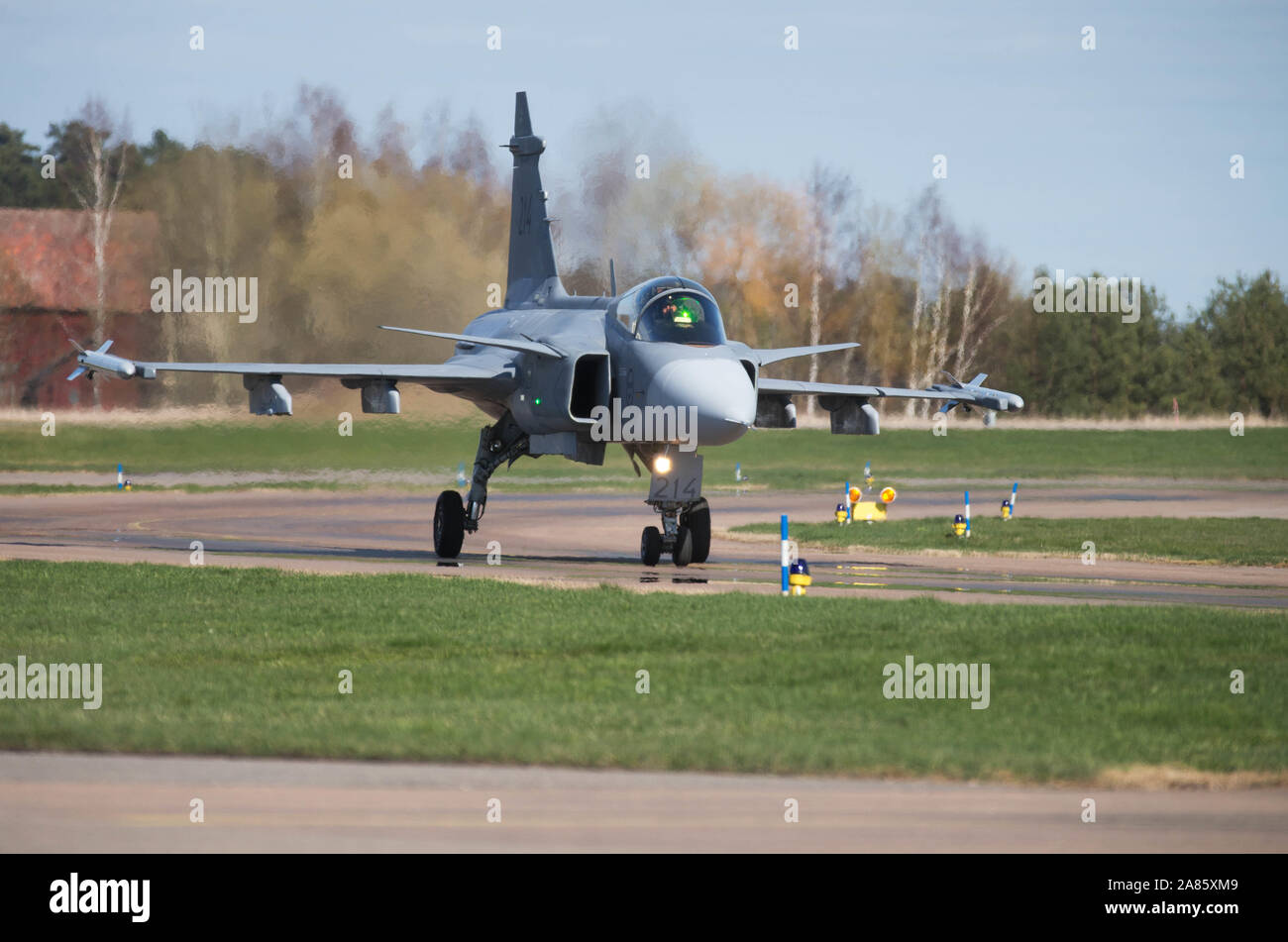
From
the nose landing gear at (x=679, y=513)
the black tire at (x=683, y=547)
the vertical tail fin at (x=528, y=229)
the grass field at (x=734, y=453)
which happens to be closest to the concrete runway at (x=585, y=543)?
the black tire at (x=683, y=547)

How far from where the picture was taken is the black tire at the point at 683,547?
78.0 ft

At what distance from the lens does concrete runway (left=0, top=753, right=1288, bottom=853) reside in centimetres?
796

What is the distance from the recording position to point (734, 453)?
58.4m

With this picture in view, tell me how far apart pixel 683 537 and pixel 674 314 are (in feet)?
10.6

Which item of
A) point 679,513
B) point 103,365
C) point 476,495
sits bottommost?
point 679,513

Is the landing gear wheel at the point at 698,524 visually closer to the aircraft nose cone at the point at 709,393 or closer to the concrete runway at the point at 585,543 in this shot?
the concrete runway at the point at 585,543

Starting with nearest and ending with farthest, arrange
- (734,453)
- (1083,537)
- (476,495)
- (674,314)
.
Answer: (674,314)
(476,495)
(1083,537)
(734,453)

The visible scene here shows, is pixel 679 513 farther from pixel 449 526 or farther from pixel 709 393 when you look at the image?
pixel 449 526

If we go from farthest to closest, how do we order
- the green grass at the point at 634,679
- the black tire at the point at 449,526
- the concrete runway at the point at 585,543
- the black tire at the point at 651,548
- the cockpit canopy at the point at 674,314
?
the black tire at the point at 449,526 < the black tire at the point at 651,548 < the cockpit canopy at the point at 674,314 < the concrete runway at the point at 585,543 < the green grass at the point at 634,679

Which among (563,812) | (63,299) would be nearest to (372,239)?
(63,299)

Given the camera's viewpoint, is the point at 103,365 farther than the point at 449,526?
No

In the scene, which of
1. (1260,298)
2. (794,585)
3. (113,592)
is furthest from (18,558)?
(1260,298)

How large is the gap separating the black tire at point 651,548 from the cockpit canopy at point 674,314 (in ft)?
9.69
